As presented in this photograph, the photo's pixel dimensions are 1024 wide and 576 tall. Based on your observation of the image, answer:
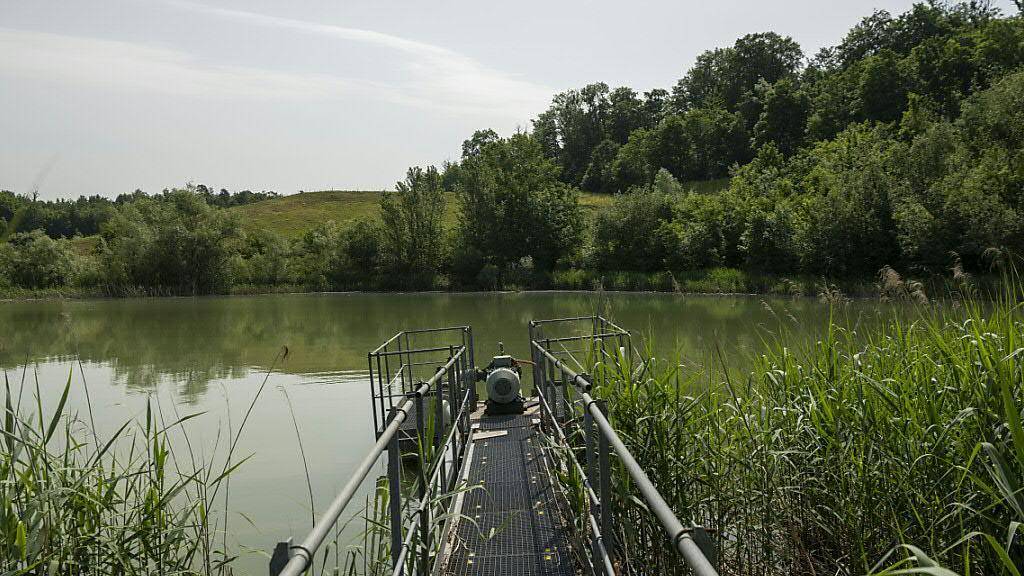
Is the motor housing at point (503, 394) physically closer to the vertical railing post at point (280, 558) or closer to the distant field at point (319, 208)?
the vertical railing post at point (280, 558)

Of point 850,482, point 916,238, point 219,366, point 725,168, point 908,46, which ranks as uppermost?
point 908,46

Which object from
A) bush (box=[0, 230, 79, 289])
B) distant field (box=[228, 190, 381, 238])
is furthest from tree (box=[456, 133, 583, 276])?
bush (box=[0, 230, 79, 289])

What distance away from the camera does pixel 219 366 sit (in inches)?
707

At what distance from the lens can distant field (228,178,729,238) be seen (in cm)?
6956

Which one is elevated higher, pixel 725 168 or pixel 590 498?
pixel 725 168

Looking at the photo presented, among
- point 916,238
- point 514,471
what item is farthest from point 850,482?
point 916,238

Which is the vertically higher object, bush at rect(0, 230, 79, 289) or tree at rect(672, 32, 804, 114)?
tree at rect(672, 32, 804, 114)

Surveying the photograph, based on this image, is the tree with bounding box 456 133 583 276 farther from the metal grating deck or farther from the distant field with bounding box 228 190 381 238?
the metal grating deck

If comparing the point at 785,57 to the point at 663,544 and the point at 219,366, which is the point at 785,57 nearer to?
the point at 219,366

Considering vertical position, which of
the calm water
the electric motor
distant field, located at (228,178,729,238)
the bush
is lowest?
the calm water

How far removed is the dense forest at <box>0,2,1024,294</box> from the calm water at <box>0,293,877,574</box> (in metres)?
5.25

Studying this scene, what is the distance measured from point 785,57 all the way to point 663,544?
92026 mm

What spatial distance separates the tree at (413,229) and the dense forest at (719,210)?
0.12 m

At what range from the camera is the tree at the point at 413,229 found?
50.6 meters
